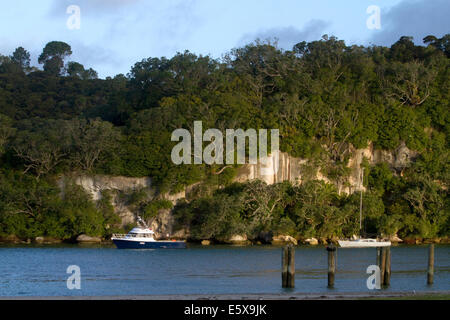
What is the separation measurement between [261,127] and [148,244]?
784 inches

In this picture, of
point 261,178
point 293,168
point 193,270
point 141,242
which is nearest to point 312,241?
point 261,178

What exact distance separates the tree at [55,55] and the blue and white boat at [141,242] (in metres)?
87.9

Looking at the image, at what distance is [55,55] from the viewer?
145375 millimetres

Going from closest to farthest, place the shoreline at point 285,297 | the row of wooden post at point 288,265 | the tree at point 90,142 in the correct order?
the shoreline at point 285,297
the row of wooden post at point 288,265
the tree at point 90,142

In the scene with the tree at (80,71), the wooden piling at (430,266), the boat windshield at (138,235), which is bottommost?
the boat windshield at (138,235)

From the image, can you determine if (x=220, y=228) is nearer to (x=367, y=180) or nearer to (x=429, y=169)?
(x=367, y=180)

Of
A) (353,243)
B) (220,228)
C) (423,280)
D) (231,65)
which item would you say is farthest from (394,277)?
(231,65)

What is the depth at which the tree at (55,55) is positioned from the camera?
141125 mm

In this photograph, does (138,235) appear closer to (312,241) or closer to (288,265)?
(312,241)

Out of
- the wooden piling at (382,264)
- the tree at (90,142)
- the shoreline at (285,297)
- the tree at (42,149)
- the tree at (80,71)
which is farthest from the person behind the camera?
the tree at (80,71)

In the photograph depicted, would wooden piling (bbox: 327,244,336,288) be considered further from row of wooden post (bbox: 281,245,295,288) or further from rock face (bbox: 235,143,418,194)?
rock face (bbox: 235,143,418,194)

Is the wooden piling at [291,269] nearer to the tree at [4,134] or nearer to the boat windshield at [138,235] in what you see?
the boat windshield at [138,235]

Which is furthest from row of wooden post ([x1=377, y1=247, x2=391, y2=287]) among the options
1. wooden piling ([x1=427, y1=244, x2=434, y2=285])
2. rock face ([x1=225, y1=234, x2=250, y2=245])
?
rock face ([x1=225, y1=234, x2=250, y2=245])
